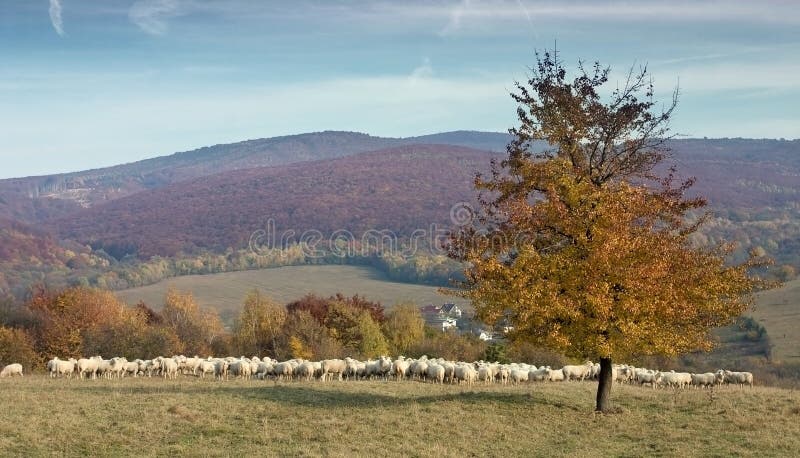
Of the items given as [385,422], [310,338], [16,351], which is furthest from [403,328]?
[385,422]

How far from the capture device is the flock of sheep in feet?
120

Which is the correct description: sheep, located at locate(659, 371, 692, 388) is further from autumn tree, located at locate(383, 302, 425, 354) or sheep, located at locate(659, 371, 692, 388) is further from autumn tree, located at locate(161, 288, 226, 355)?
autumn tree, located at locate(383, 302, 425, 354)

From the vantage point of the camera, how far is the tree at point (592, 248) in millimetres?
23734

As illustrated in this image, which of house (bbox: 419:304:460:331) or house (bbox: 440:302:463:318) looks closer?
house (bbox: 419:304:460:331)

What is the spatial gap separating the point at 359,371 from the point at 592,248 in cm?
1760

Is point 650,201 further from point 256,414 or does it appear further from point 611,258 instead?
point 256,414

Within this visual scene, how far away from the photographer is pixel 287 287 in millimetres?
161875

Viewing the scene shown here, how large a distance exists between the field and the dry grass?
106 m

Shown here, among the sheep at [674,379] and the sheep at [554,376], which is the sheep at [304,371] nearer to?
the sheep at [554,376]

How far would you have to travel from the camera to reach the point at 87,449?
62.8 ft

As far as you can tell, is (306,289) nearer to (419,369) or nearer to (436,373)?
(419,369)

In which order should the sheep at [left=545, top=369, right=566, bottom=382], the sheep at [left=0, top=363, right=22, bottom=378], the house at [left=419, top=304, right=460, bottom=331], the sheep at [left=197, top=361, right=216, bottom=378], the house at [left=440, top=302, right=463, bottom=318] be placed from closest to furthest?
the sheep at [left=0, top=363, right=22, bottom=378] → the sheep at [left=545, top=369, right=566, bottom=382] → the sheep at [left=197, top=361, right=216, bottom=378] → the house at [left=419, top=304, right=460, bottom=331] → the house at [left=440, top=302, right=463, bottom=318]

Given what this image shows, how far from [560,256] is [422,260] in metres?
145

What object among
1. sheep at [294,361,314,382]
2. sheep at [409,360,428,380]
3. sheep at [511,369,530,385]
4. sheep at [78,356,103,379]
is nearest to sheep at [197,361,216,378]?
sheep at [294,361,314,382]
